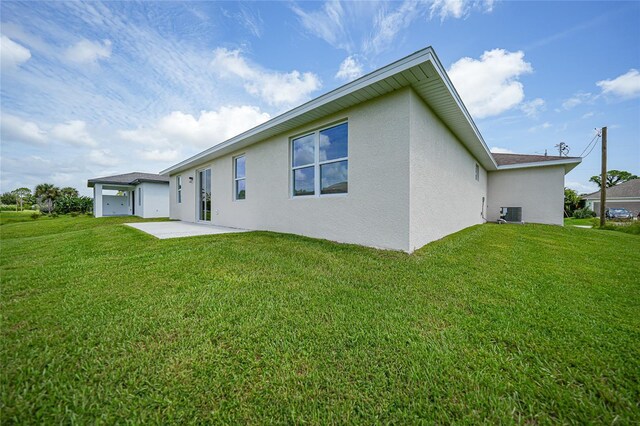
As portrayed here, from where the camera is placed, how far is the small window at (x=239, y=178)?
8209 millimetres

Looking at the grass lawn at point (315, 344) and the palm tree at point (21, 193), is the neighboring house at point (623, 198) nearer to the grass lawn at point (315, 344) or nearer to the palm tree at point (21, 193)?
the grass lawn at point (315, 344)

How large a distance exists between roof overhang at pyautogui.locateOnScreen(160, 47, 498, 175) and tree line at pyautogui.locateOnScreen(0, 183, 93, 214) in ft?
86.0

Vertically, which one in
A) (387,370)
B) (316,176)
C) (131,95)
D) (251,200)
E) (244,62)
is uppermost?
(244,62)

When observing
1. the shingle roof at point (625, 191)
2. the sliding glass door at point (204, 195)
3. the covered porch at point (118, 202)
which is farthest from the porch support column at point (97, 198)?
the shingle roof at point (625, 191)

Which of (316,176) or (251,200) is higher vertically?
(316,176)

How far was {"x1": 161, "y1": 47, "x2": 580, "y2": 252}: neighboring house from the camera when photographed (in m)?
4.29

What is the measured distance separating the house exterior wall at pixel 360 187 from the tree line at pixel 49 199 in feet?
88.7

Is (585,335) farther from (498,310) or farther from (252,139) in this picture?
(252,139)

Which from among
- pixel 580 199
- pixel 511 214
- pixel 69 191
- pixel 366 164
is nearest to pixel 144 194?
pixel 366 164

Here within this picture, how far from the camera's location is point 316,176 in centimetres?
574

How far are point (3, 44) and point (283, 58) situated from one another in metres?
6.87

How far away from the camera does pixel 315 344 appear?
6.16 feet

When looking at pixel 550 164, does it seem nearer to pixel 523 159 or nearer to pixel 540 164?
pixel 540 164

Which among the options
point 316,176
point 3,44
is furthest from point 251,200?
point 3,44
